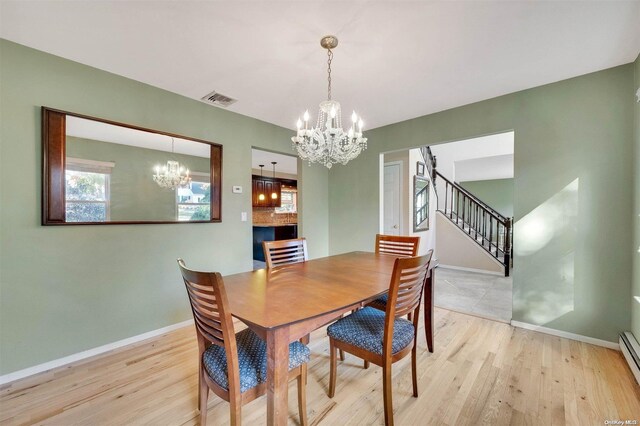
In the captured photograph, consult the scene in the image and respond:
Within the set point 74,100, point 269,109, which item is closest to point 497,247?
point 269,109

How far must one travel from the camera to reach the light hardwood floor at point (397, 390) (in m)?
1.54

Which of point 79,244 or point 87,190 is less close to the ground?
point 87,190

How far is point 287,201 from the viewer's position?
7.82m

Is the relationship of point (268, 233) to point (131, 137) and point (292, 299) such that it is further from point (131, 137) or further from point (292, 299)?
point (292, 299)

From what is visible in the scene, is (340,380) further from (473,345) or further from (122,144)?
(122,144)

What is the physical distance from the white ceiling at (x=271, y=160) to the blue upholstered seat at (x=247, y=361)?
388cm

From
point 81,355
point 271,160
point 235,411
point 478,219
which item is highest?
point 271,160

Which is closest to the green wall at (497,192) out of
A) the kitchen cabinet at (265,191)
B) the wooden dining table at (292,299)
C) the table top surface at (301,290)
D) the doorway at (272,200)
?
the doorway at (272,200)

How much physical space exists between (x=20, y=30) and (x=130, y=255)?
1.82m

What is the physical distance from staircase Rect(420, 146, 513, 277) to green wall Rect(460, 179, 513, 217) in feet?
15.1

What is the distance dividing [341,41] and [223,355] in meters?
2.18

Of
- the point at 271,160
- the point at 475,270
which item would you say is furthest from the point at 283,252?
the point at 475,270

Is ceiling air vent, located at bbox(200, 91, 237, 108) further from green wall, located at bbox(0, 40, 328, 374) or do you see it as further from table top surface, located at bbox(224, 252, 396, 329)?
table top surface, located at bbox(224, 252, 396, 329)

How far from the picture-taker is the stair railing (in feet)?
15.9
